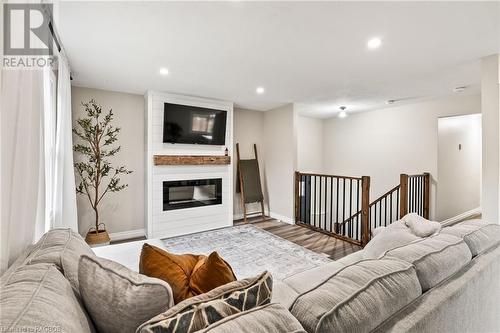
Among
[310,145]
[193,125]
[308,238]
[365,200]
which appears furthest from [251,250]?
[310,145]

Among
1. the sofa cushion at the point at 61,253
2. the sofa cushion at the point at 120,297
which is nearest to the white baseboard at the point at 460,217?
the sofa cushion at the point at 120,297

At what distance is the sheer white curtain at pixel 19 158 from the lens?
3.43 feet

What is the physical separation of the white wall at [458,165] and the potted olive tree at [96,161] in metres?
5.56

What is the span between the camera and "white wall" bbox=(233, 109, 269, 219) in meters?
4.93

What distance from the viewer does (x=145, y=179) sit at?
3.82 m

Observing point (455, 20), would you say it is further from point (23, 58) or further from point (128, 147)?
point (128, 147)

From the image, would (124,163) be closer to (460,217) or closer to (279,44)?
(279,44)

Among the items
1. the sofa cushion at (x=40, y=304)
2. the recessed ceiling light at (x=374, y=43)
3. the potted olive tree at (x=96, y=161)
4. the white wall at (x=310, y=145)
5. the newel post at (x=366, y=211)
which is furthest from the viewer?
the white wall at (x=310, y=145)

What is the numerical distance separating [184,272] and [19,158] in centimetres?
99

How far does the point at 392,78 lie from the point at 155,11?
2.90 metres

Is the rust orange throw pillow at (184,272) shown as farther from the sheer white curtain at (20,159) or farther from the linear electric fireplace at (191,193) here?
Answer: the linear electric fireplace at (191,193)

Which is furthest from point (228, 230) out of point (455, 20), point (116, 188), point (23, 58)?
point (455, 20)

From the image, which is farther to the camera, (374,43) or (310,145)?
(310,145)

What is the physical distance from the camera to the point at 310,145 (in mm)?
5953
